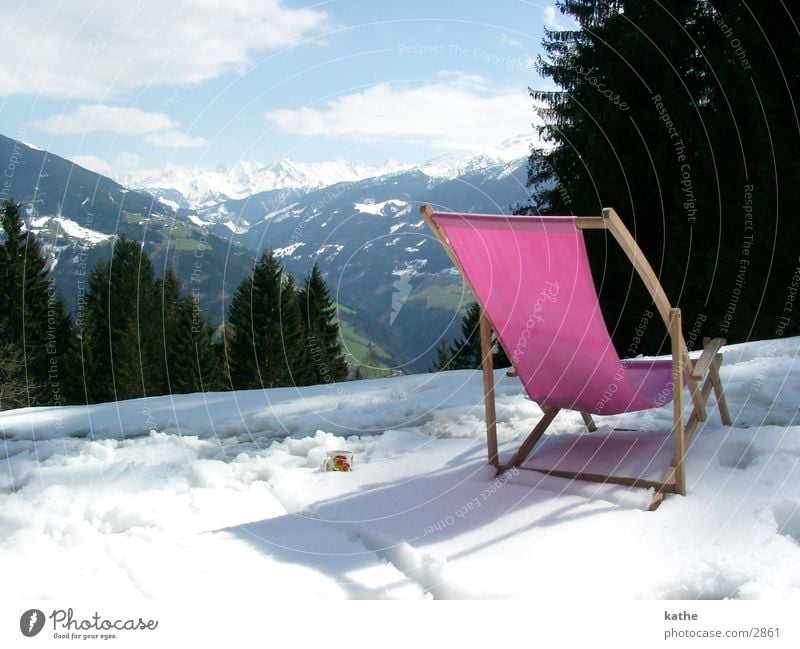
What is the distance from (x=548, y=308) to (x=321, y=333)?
126ft

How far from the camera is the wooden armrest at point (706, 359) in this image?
312 cm

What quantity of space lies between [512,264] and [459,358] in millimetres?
44867

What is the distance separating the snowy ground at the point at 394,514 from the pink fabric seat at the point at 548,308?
419mm

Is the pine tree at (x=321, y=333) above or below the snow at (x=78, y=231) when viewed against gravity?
below

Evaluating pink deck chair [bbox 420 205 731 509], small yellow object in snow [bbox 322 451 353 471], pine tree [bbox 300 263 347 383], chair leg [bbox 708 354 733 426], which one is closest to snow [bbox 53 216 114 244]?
pine tree [bbox 300 263 347 383]

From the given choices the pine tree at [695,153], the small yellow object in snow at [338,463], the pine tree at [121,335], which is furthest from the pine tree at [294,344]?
the small yellow object in snow at [338,463]

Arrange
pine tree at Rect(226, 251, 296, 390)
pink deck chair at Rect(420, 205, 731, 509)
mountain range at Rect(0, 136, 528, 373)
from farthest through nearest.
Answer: mountain range at Rect(0, 136, 528, 373), pine tree at Rect(226, 251, 296, 390), pink deck chair at Rect(420, 205, 731, 509)

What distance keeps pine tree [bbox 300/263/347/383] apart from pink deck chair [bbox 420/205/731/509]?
3237cm

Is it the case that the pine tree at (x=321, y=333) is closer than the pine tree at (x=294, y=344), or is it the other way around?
A: the pine tree at (x=294, y=344)

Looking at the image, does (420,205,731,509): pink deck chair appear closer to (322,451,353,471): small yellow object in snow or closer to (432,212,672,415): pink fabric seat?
(432,212,672,415): pink fabric seat

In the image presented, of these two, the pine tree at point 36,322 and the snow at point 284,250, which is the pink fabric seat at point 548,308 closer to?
the snow at point 284,250

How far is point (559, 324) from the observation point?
3242 millimetres

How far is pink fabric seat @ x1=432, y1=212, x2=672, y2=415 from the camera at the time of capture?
3006mm

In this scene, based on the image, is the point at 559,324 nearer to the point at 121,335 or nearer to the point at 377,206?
the point at 121,335
